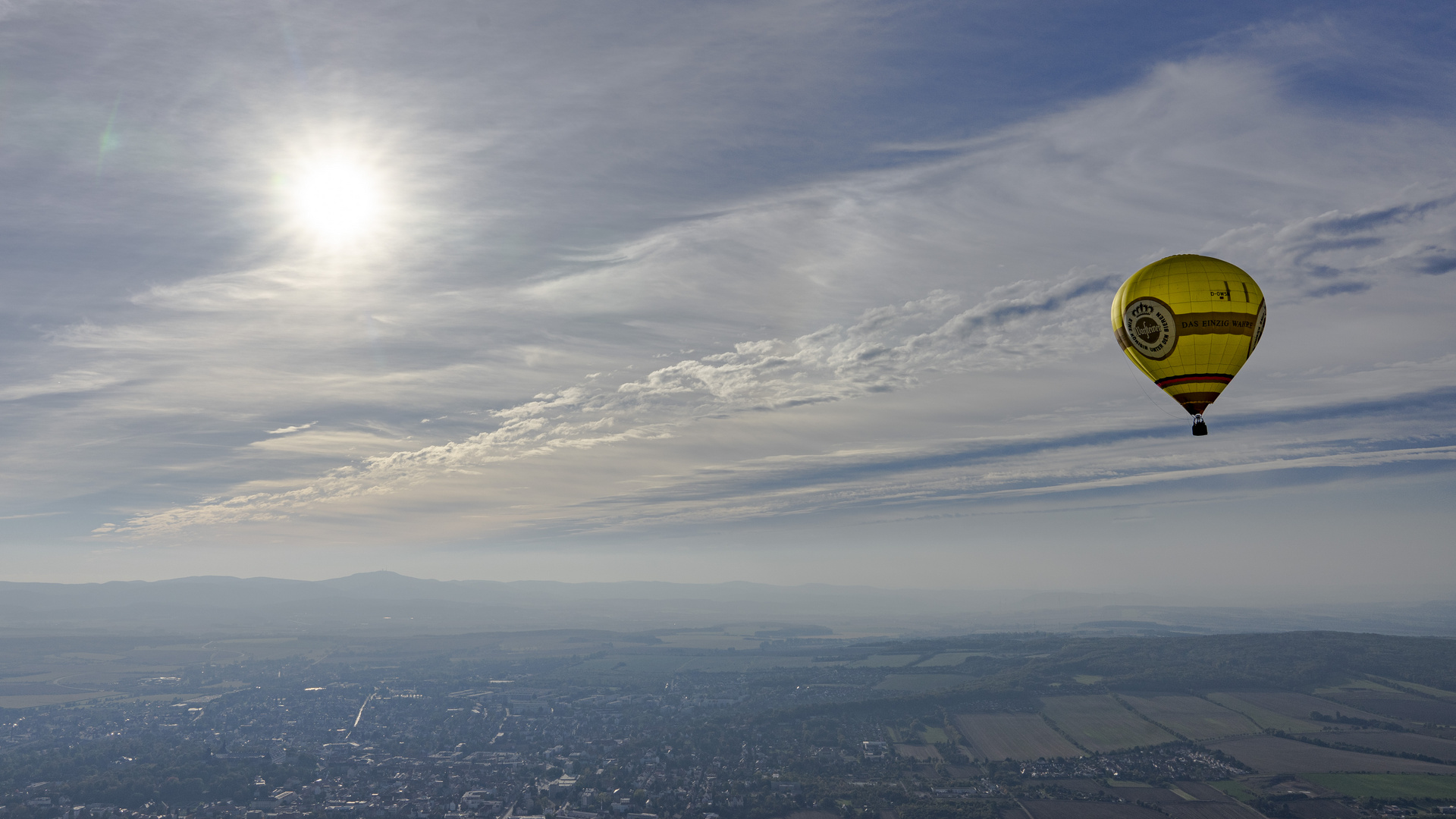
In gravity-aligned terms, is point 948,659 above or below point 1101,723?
below

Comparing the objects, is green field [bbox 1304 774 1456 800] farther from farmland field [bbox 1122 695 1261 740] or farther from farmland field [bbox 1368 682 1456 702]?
farmland field [bbox 1368 682 1456 702]

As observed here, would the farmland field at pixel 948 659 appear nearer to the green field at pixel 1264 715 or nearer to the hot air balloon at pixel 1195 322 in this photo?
the green field at pixel 1264 715

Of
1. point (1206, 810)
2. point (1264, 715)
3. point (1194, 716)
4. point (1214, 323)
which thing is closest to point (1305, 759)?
point (1194, 716)

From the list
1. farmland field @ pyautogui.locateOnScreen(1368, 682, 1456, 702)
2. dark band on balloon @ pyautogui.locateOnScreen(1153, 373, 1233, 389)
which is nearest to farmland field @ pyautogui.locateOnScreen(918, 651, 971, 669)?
farmland field @ pyautogui.locateOnScreen(1368, 682, 1456, 702)

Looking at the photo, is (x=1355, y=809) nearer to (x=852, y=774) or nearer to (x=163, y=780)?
(x=852, y=774)

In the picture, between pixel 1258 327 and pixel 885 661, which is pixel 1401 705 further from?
pixel 1258 327

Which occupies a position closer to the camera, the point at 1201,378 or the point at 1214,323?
the point at 1214,323
